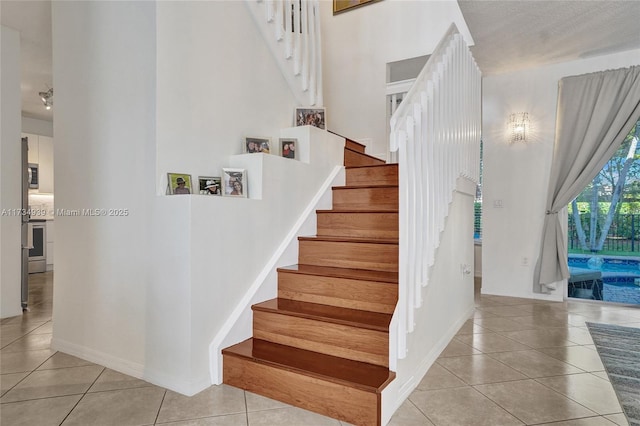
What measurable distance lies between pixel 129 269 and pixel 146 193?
0.48 meters

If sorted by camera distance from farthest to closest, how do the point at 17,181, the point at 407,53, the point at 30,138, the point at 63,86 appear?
the point at 30,138, the point at 407,53, the point at 17,181, the point at 63,86

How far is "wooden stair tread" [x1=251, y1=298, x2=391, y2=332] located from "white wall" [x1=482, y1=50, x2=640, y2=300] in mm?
3025

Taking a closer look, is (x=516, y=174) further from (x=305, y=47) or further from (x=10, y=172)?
(x=10, y=172)

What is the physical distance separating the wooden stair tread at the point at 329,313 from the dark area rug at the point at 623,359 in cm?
123

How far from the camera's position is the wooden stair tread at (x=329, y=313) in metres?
1.99

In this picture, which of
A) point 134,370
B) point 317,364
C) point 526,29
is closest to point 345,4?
point 526,29

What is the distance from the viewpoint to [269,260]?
2582 millimetres

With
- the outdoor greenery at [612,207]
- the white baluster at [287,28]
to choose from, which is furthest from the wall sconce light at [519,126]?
the white baluster at [287,28]

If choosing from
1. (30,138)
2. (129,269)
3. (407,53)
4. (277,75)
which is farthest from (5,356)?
(30,138)

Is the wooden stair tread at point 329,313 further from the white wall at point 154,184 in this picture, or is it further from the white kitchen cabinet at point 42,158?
the white kitchen cabinet at point 42,158

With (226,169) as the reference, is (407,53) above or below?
above

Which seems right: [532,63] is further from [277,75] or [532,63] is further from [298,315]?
[298,315]

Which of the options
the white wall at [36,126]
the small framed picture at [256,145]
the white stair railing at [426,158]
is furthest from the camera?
the white wall at [36,126]

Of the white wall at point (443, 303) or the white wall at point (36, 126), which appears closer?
the white wall at point (443, 303)
